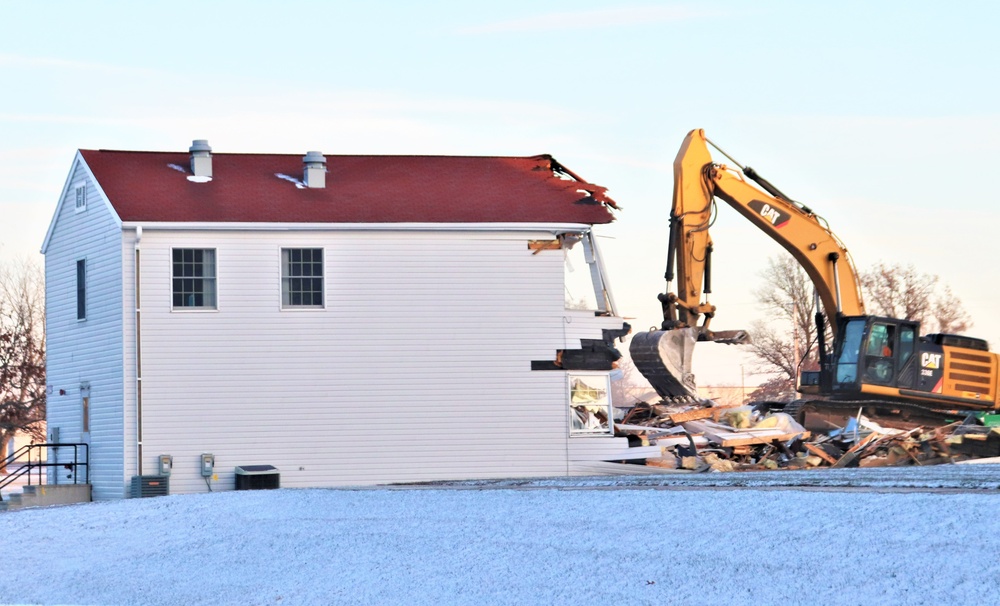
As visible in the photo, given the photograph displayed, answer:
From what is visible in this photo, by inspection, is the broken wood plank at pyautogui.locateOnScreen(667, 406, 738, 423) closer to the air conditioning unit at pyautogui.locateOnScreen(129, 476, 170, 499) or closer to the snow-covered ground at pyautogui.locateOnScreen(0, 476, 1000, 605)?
the air conditioning unit at pyautogui.locateOnScreen(129, 476, 170, 499)

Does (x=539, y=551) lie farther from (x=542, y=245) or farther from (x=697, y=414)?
(x=697, y=414)

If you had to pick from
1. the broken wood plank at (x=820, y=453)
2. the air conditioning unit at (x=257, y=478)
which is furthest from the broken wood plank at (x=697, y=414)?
the air conditioning unit at (x=257, y=478)

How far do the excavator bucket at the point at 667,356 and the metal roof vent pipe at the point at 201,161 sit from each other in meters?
11.0

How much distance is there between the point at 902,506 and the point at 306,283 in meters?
19.0

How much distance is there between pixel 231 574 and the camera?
15031mm

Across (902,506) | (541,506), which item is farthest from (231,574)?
(902,506)

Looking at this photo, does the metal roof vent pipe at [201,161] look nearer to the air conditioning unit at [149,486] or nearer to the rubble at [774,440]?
the air conditioning unit at [149,486]

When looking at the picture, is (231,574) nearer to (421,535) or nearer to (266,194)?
(421,535)

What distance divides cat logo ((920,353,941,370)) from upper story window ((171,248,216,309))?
16721mm

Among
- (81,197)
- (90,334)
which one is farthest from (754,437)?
(81,197)

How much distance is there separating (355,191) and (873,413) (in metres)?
13.5

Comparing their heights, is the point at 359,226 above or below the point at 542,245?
above

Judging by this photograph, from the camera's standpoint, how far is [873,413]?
110ft

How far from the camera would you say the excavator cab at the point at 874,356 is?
107 feet
